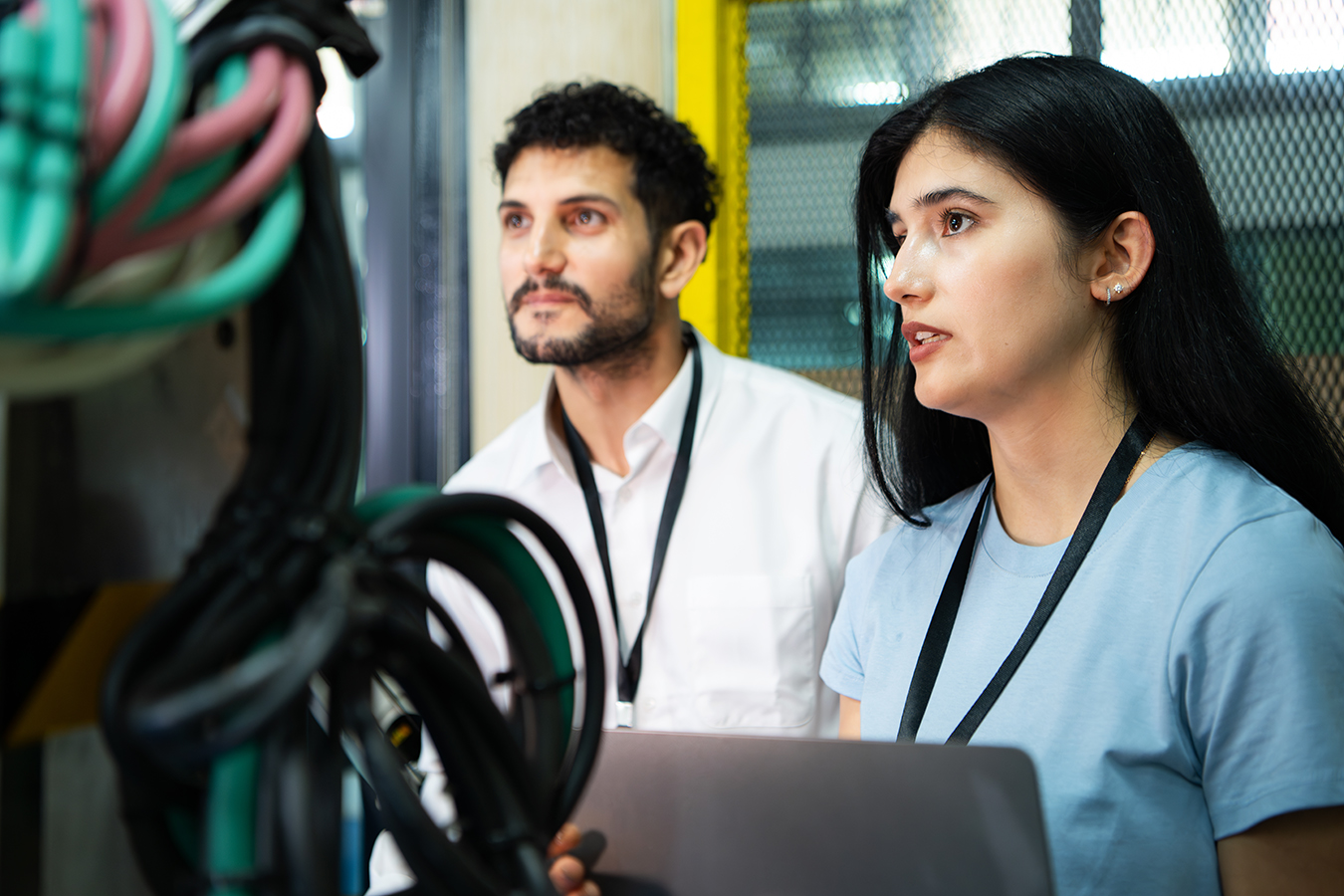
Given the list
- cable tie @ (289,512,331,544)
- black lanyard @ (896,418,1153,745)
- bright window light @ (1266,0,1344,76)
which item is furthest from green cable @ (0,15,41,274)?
bright window light @ (1266,0,1344,76)

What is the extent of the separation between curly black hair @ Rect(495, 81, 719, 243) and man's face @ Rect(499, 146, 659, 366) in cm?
3

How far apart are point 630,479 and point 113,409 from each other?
140cm

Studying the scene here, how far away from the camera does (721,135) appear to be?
213cm

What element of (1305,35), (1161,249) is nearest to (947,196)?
(1161,249)

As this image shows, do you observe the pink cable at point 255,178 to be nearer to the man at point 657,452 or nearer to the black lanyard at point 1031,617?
the black lanyard at point 1031,617

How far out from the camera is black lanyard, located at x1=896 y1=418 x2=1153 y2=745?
1007 mm

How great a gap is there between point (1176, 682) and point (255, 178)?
900 millimetres

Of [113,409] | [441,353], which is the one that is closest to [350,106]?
[441,353]

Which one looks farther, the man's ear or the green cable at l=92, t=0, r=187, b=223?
the man's ear

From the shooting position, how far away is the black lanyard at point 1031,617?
101 cm

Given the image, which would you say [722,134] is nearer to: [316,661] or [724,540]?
[724,540]

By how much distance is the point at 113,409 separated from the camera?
41cm

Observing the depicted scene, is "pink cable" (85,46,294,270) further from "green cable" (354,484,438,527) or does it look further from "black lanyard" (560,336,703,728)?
"black lanyard" (560,336,703,728)

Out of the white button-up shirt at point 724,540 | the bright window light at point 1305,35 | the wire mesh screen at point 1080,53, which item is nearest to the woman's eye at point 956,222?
the white button-up shirt at point 724,540
